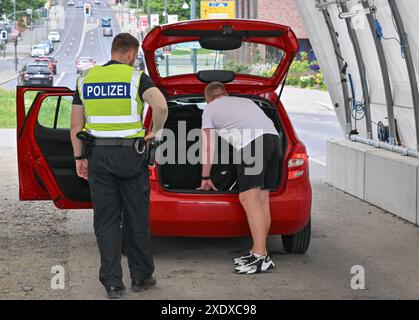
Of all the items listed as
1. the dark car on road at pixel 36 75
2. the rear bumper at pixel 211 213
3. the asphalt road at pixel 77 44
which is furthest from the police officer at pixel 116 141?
the dark car on road at pixel 36 75

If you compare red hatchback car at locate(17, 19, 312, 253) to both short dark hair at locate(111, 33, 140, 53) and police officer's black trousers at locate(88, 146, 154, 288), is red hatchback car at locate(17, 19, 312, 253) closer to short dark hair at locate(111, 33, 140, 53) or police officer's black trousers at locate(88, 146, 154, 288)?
police officer's black trousers at locate(88, 146, 154, 288)

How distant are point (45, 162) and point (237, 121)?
6.52 feet

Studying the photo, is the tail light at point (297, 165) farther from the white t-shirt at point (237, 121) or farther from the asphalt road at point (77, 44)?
the asphalt road at point (77, 44)

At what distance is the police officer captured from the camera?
7.02 metres

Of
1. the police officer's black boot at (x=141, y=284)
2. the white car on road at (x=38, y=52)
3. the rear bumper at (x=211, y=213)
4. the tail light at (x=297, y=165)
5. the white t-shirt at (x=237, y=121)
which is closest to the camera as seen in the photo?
the police officer's black boot at (x=141, y=284)

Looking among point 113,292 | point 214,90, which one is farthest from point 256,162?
point 113,292

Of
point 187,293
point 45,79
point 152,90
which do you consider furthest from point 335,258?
point 45,79

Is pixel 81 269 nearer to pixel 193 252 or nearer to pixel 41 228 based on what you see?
pixel 193 252

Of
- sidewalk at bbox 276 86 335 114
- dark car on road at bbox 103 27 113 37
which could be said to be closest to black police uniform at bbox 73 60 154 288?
sidewalk at bbox 276 86 335 114

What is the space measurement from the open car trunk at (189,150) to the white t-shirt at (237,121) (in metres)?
0.52

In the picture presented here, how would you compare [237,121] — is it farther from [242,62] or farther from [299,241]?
[242,62]

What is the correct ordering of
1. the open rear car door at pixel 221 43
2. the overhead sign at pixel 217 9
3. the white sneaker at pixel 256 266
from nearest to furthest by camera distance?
the white sneaker at pixel 256 266 < the open rear car door at pixel 221 43 < the overhead sign at pixel 217 9

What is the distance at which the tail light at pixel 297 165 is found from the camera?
8344mm

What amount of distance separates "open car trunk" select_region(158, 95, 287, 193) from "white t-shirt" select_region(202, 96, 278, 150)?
52cm
